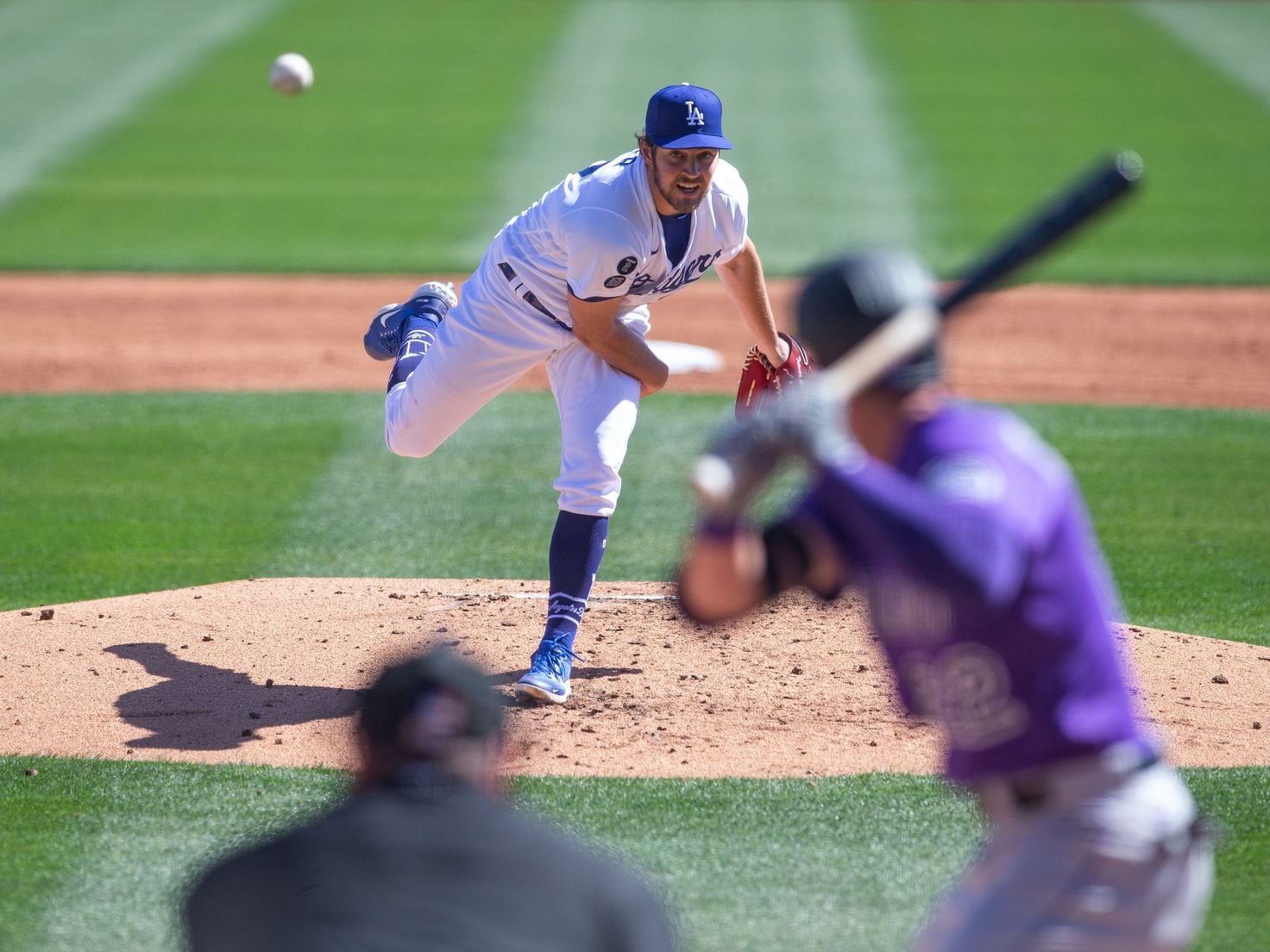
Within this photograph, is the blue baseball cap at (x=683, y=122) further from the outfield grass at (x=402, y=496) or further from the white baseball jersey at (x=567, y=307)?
the outfield grass at (x=402, y=496)

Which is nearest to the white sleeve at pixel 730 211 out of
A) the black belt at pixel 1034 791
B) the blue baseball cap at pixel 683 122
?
the blue baseball cap at pixel 683 122

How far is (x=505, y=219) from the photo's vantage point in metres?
17.4

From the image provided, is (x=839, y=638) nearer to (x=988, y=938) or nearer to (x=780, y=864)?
(x=780, y=864)

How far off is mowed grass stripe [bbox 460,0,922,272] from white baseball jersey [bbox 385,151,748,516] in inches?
381

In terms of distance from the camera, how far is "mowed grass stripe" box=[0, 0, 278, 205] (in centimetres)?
2122

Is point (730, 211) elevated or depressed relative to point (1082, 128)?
depressed

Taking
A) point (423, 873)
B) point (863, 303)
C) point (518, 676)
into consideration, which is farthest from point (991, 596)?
point (518, 676)

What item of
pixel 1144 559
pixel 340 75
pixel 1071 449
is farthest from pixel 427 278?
pixel 340 75

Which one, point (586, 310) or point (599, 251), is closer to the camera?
point (599, 251)

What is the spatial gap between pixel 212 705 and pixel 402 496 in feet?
10.2

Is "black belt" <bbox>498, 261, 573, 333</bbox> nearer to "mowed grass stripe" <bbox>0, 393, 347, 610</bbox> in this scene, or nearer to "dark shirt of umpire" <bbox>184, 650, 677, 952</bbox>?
"mowed grass stripe" <bbox>0, 393, 347, 610</bbox>

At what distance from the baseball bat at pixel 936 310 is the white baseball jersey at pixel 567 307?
96.2 inches

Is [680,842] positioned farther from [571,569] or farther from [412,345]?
[412,345]

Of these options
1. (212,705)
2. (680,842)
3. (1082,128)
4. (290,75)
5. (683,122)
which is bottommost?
(212,705)
